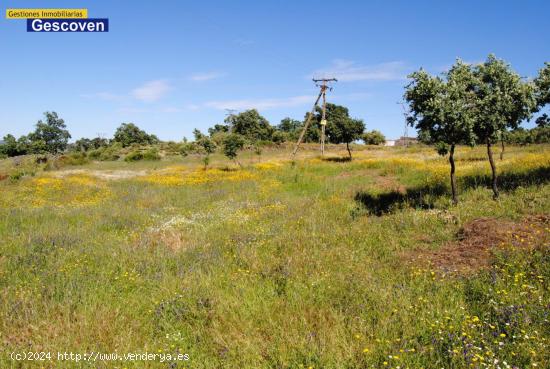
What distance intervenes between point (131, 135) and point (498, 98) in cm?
10352

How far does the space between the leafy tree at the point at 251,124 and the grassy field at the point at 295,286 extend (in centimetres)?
7516

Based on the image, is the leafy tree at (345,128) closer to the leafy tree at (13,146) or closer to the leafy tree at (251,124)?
the leafy tree at (251,124)

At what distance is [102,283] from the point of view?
6.88 m

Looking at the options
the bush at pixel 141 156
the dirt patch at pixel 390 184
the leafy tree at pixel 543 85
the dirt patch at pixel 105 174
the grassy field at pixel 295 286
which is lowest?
the grassy field at pixel 295 286

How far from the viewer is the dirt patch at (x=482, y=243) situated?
7039 mm

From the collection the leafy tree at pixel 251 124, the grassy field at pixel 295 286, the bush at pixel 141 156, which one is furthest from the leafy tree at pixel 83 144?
the grassy field at pixel 295 286

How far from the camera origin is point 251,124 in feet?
291

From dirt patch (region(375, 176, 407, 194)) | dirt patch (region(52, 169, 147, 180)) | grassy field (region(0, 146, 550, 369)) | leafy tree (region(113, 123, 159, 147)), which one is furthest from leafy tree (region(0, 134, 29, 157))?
dirt patch (region(375, 176, 407, 194))

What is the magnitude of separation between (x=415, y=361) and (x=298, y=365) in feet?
4.71

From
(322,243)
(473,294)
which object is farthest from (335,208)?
(473,294)

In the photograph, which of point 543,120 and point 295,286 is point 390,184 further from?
point 295,286

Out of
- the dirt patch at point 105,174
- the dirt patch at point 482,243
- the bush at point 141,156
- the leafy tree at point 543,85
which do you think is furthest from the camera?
the bush at point 141,156

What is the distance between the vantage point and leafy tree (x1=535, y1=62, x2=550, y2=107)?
43.9 feet

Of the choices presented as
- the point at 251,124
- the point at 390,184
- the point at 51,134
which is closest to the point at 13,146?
the point at 51,134
